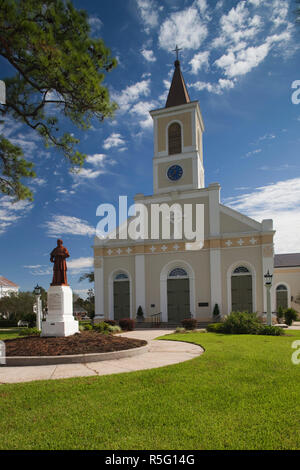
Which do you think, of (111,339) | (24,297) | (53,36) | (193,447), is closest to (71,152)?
(53,36)

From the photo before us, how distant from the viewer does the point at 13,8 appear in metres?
8.05

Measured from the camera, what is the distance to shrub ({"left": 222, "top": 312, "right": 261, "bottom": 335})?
1522 cm

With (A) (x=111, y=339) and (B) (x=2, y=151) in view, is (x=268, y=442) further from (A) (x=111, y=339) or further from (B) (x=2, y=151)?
(B) (x=2, y=151)

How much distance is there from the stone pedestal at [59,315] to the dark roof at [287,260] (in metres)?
27.1

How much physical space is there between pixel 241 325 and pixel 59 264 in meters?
9.06

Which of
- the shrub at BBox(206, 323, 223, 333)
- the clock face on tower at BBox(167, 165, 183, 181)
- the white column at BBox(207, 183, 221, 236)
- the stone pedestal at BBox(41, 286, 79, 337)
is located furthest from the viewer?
the clock face on tower at BBox(167, 165, 183, 181)

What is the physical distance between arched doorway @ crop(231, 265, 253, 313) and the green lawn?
15.7 meters

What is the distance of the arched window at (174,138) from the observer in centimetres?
Answer: 2667

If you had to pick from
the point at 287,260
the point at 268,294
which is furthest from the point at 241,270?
the point at 287,260

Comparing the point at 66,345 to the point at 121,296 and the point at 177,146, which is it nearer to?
the point at 121,296

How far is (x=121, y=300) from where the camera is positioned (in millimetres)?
24766

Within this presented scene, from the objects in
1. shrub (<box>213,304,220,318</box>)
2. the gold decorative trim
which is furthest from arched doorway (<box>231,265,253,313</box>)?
the gold decorative trim

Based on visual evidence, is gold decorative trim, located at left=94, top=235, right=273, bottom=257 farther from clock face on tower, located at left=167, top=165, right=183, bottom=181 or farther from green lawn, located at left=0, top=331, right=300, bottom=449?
green lawn, located at left=0, top=331, right=300, bottom=449

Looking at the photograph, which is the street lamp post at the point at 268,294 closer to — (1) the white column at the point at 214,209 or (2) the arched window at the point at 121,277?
(1) the white column at the point at 214,209
